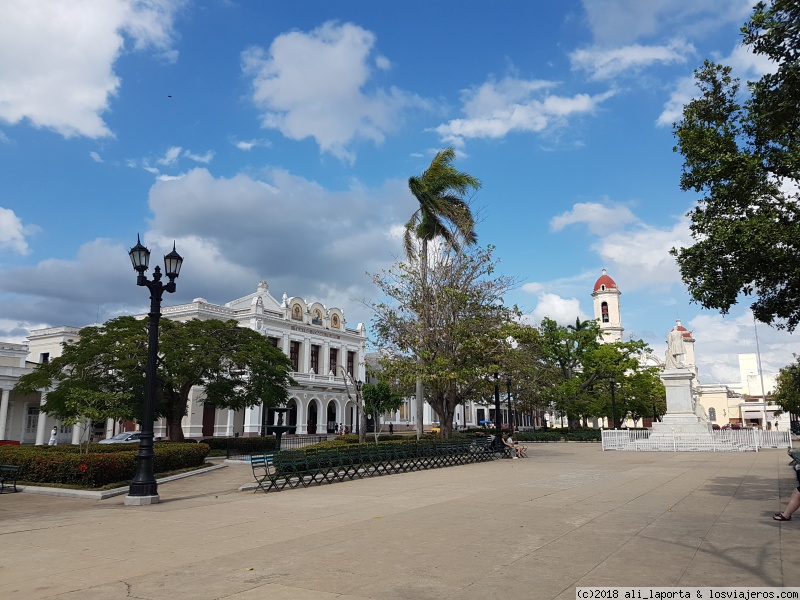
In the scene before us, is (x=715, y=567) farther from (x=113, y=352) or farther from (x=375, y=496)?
(x=113, y=352)

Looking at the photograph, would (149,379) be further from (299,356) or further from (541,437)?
(299,356)

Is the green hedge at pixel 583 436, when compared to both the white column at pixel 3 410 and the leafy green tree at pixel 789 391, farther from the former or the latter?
the white column at pixel 3 410

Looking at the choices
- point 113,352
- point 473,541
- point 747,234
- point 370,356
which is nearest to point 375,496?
point 473,541

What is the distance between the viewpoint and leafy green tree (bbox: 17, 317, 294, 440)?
26750mm

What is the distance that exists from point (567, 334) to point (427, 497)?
4084cm

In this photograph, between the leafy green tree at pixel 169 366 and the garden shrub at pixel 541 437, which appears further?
the garden shrub at pixel 541 437

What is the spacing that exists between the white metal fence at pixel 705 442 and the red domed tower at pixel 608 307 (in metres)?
50.3

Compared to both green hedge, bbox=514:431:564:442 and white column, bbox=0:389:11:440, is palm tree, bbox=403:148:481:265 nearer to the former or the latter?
green hedge, bbox=514:431:564:442

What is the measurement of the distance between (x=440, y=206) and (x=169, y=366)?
14.7 meters

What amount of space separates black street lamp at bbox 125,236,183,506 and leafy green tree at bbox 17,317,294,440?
1242cm

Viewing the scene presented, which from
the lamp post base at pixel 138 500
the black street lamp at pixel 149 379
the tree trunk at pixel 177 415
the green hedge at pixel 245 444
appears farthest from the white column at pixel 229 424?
the lamp post base at pixel 138 500

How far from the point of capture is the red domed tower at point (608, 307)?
82.3 meters

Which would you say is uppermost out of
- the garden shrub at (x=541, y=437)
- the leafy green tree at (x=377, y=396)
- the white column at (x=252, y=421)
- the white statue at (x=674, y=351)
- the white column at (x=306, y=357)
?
the white column at (x=306, y=357)

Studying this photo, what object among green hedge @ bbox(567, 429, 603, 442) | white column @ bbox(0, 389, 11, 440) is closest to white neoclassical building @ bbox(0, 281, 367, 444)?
white column @ bbox(0, 389, 11, 440)
